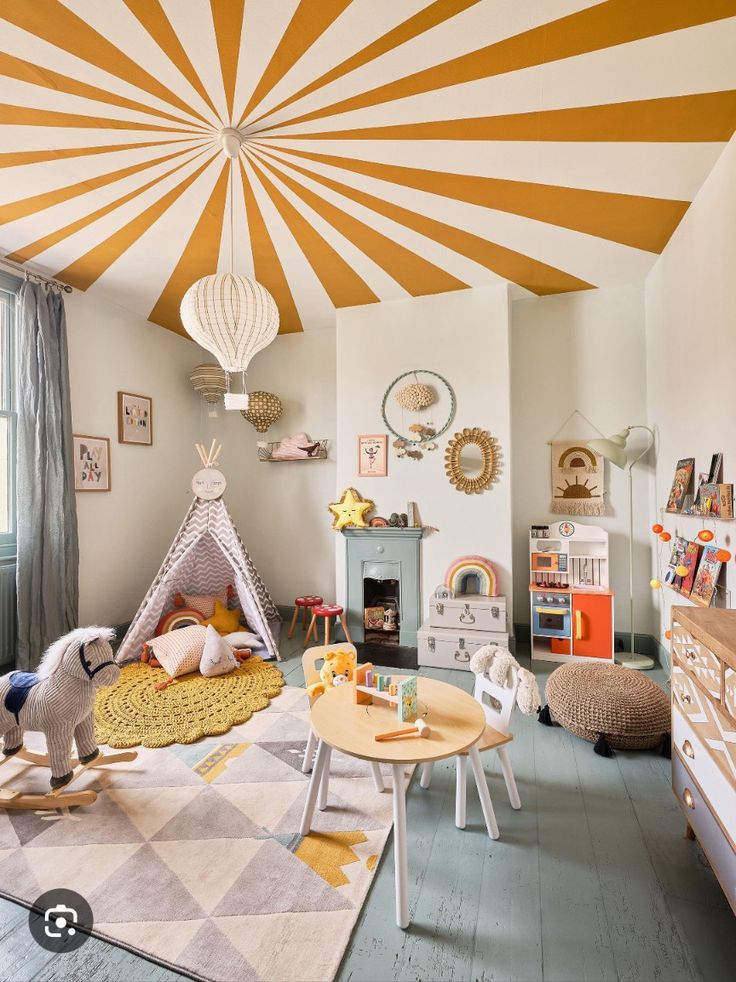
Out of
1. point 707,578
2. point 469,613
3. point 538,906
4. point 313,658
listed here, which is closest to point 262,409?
point 469,613

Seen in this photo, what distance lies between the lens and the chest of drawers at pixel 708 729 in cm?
131

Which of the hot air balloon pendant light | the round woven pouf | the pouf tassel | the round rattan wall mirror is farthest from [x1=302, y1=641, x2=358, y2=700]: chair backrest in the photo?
the round rattan wall mirror

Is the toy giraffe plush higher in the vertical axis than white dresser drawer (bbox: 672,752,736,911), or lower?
higher

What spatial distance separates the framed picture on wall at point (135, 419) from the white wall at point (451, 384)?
Result: 1.75m

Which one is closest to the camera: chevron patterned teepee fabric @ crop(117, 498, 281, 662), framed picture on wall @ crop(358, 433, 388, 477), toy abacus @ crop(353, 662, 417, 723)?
toy abacus @ crop(353, 662, 417, 723)

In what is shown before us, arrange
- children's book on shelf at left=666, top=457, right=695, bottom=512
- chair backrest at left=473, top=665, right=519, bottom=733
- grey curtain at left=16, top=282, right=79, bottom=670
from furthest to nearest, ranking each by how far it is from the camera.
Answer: grey curtain at left=16, top=282, right=79, bottom=670 → children's book on shelf at left=666, top=457, right=695, bottom=512 → chair backrest at left=473, top=665, right=519, bottom=733

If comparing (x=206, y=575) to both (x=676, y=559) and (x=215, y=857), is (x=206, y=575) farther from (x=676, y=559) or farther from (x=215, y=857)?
(x=676, y=559)

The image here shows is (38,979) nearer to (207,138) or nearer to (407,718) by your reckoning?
(407,718)

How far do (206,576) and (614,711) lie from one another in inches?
128

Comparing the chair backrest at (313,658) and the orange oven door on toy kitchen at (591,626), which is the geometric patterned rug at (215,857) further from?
the orange oven door on toy kitchen at (591,626)

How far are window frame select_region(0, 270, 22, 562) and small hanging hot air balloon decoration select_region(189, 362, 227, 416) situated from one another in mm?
1516

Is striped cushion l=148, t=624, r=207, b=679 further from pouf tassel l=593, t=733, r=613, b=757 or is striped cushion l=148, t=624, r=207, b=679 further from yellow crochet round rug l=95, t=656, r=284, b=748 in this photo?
pouf tassel l=593, t=733, r=613, b=757

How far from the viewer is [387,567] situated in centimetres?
405

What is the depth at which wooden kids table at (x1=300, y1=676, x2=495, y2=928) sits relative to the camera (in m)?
1.53
